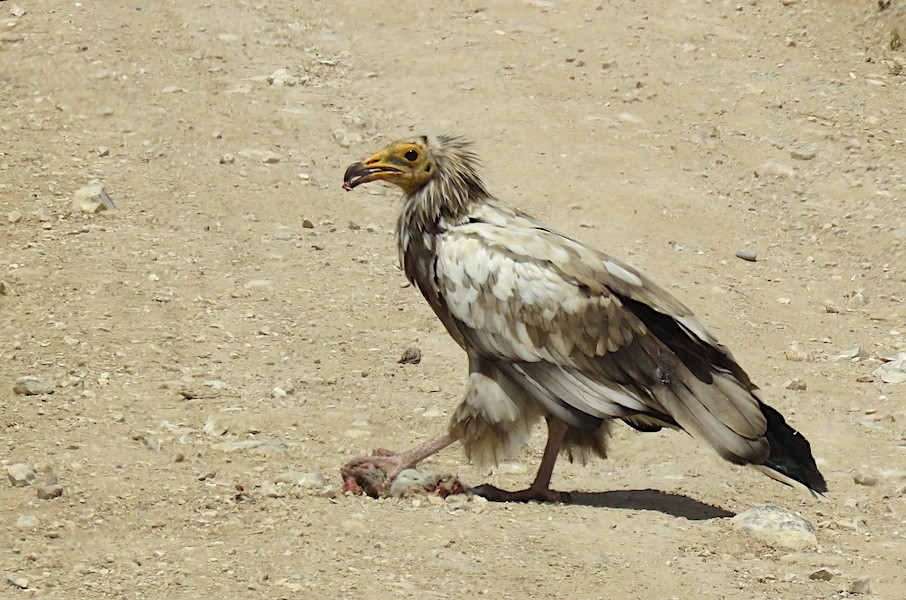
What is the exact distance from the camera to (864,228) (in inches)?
412

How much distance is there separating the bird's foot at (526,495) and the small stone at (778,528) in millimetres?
857

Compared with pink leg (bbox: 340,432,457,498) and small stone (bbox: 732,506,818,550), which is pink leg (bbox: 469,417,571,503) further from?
small stone (bbox: 732,506,818,550)

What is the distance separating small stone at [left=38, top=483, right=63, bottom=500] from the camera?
209 inches

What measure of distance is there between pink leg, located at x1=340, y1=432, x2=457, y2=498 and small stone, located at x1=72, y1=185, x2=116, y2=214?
4145mm

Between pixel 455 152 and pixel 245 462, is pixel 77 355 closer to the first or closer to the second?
pixel 245 462

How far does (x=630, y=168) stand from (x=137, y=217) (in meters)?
4.24

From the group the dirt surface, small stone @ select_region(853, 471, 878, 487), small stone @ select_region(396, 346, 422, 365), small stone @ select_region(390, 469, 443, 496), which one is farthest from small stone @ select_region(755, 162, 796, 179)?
small stone @ select_region(390, 469, 443, 496)

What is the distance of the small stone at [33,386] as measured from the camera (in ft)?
21.8

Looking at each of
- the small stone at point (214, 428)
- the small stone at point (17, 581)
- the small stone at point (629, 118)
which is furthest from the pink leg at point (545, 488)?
the small stone at point (629, 118)

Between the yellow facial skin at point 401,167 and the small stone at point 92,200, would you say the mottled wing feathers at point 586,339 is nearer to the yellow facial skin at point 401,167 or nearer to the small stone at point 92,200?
the yellow facial skin at point 401,167

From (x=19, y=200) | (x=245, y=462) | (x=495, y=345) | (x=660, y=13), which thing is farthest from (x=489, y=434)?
(x=660, y=13)

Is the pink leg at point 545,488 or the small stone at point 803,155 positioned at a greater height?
the small stone at point 803,155

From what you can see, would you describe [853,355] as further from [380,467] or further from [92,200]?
[92,200]

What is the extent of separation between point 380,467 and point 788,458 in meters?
1.97
